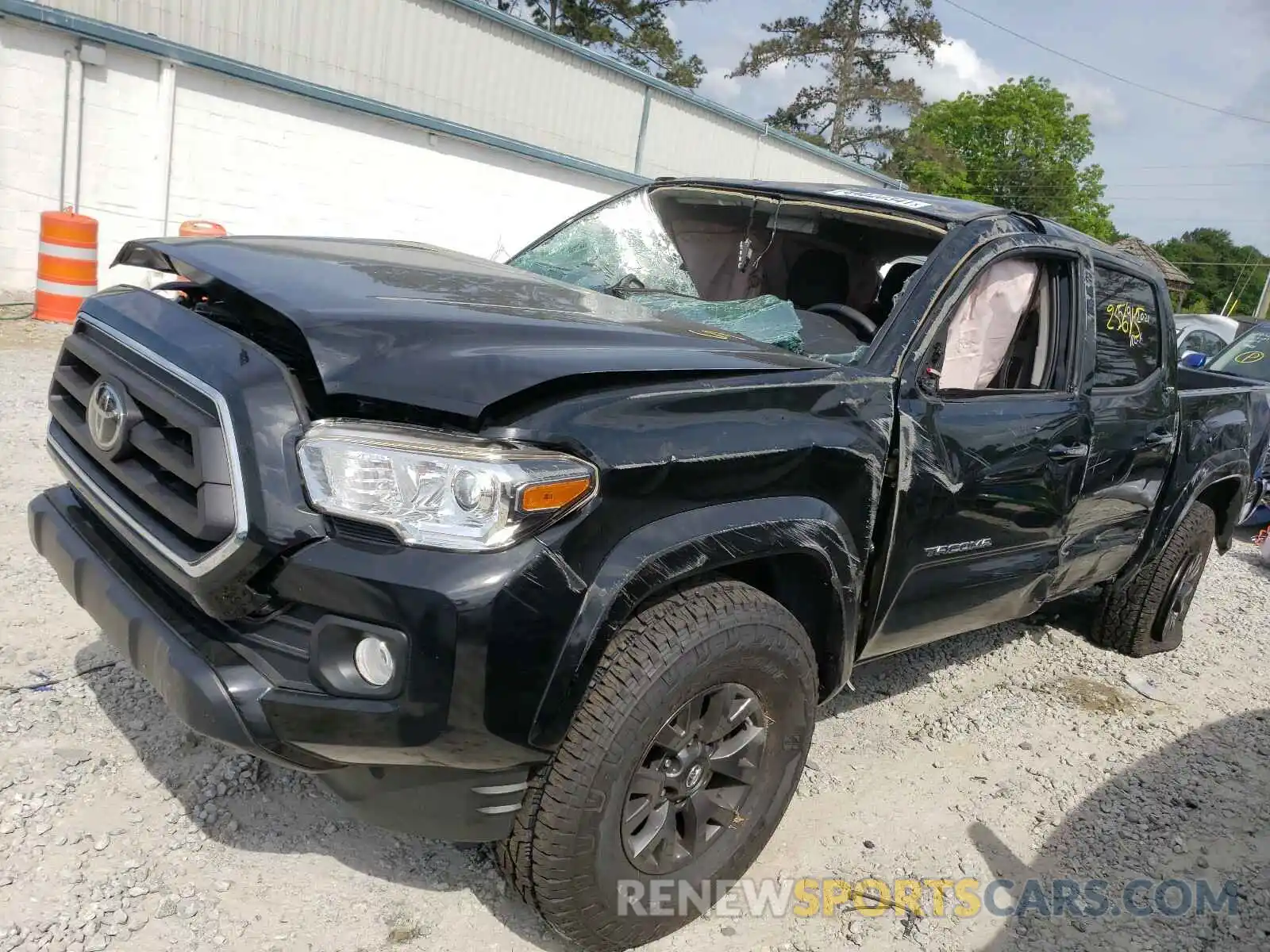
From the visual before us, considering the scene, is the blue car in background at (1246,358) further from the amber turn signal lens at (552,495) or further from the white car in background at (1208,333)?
the amber turn signal lens at (552,495)

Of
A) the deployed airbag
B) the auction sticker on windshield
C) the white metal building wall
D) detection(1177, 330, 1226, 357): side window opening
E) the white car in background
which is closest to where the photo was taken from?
the deployed airbag

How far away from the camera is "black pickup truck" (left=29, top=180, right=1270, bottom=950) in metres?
1.83

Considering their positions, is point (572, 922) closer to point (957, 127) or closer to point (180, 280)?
point (180, 280)

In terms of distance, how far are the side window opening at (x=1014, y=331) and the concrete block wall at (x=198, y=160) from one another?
893 cm

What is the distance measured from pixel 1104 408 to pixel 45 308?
8341mm

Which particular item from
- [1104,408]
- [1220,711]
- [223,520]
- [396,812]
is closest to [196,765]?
[396,812]

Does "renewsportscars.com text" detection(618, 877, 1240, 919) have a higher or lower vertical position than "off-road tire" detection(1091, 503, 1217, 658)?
lower

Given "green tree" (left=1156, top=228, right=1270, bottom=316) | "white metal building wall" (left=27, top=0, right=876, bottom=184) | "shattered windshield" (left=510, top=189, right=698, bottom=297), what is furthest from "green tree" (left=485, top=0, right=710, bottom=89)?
"green tree" (left=1156, top=228, right=1270, bottom=316)

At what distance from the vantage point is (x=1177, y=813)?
3.46 metres

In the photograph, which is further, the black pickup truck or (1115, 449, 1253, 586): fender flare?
(1115, 449, 1253, 586): fender flare

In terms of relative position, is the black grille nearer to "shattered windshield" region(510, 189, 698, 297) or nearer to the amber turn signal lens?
the amber turn signal lens

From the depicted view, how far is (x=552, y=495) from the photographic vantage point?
73.0 inches

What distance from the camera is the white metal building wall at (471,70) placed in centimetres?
1053

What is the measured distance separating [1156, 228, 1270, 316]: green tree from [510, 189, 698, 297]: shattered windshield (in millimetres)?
72225
